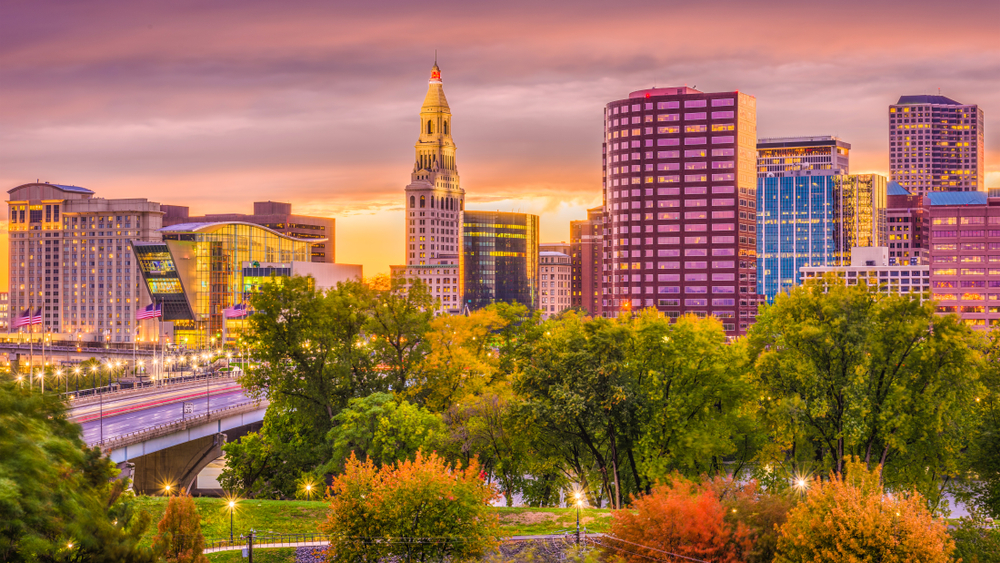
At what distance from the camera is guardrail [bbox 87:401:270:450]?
6374 centimetres

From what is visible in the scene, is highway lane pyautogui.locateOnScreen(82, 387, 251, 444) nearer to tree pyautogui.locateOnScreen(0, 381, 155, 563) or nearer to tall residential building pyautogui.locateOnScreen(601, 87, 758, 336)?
tree pyautogui.locateOnScreen(0, 381, 155, 563)

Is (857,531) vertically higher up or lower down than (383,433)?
higher up

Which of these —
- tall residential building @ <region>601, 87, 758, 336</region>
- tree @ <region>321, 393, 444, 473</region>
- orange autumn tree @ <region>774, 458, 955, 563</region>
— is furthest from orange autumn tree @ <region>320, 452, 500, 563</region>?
tall residential building @ <region>601, 87, 758, 336</region>

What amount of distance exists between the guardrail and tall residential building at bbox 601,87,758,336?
11687 centimetres

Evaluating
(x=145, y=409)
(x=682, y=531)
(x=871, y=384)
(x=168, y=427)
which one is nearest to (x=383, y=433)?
(x=168, y=427)

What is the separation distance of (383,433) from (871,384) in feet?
94.4

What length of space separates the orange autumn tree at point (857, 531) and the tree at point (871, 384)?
1590cm

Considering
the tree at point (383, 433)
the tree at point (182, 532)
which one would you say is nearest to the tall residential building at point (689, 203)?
the tree at point (383, 433)

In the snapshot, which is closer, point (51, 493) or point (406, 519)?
point (51, 493)

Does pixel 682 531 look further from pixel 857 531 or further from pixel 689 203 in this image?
pixel 689 203

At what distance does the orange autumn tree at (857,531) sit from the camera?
100ft

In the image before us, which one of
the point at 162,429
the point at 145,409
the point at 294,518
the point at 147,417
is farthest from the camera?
the point at 145,409

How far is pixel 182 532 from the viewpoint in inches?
1369

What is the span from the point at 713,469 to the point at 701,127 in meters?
141
